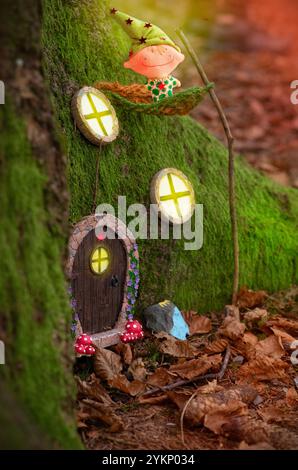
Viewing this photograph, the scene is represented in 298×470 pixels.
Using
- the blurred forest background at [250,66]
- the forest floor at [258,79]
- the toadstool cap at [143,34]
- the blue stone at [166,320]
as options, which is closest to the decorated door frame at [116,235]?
the blue stone at [166,320]

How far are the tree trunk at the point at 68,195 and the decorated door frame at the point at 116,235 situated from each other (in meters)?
0.10

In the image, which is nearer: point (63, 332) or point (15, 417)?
point (15, 417)

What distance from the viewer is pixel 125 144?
10.8 feet

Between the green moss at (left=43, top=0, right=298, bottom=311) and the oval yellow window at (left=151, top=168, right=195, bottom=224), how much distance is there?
0.06 metres

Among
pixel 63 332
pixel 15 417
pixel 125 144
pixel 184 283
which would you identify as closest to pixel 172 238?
pixel 184 283

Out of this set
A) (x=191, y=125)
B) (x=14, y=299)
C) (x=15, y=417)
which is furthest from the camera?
(x=191, y=125)

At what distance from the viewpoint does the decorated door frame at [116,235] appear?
279cm

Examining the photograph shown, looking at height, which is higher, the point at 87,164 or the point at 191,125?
the point at 191,125

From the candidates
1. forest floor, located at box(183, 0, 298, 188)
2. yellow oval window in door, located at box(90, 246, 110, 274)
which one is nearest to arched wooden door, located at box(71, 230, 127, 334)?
yellow oval window in door, located at box(90, 246, 110, 274)

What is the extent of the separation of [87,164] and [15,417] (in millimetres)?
1626

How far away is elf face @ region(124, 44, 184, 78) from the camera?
124 inches

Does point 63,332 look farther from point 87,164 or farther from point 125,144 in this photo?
point 125,144

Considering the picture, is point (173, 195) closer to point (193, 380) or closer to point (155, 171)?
point (155, 171)

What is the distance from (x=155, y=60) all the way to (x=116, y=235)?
93 centimetres
